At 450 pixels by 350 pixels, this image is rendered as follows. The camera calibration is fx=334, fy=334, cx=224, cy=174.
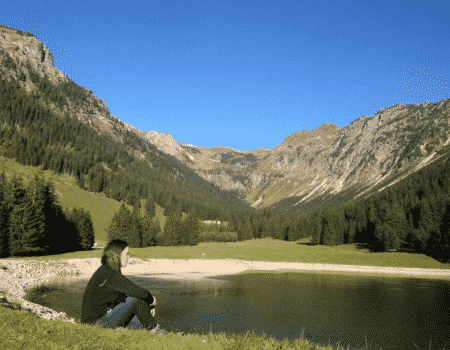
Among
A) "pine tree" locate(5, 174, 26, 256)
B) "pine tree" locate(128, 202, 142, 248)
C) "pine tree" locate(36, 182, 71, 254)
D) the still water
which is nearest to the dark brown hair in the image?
the still water

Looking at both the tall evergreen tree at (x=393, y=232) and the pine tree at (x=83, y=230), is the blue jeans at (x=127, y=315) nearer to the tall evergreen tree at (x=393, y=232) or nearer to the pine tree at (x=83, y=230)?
the pine tree at (x=83, y=230)

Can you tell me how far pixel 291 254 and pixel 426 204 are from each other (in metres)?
45.9

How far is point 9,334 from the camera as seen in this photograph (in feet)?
25.0

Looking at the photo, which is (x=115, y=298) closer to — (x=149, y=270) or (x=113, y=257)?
(x=113, y=257)

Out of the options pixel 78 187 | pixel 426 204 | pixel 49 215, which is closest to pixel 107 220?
pixel 78 187

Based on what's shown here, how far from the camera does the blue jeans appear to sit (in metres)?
8.52

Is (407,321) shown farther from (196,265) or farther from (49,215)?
(49,215)

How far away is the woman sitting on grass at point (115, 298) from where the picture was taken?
8.14 m

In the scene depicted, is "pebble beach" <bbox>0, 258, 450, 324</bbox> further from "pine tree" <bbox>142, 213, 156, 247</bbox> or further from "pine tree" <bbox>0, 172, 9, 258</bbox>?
"pine tree" <bbox>142, 213, 156, 247</bbox>

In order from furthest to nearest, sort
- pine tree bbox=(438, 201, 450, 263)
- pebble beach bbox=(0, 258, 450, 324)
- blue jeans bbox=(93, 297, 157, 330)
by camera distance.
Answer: pine tree bbox=(438, 201, 450, 263) < pebble beach bbox=(0, 258, 450, 324) < blue jeans bbox=(93, 297, 157, 330)

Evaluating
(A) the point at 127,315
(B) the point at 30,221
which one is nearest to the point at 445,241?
(B) the point at 30,221

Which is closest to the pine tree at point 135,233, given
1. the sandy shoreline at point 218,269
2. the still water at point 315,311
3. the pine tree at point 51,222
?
the sandy shoreline at point 218,269

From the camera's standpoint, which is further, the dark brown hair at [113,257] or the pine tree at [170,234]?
the pine tree at [170,234]

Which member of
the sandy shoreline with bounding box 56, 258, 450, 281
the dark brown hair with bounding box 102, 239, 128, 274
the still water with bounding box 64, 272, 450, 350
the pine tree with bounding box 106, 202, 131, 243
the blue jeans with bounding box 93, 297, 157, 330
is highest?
the dark brown hair with bounding box 102, 239, 128, 274
